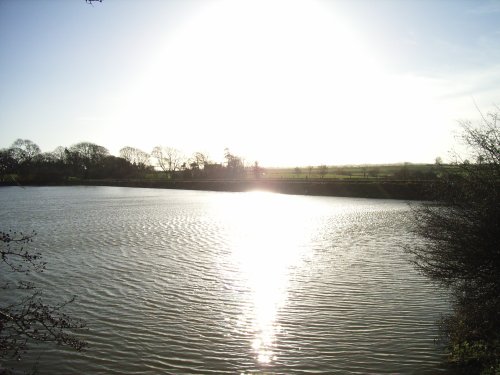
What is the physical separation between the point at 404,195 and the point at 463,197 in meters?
60.2

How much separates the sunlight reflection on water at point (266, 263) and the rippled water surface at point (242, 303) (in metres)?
0.08

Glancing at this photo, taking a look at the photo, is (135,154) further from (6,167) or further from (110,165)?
(6,167)

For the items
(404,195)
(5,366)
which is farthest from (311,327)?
→ (404,195)

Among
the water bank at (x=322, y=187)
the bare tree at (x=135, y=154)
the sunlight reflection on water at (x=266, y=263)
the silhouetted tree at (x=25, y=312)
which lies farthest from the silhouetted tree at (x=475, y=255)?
the bare tree at (x=135, y=154)

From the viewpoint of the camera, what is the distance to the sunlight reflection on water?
13023 mm

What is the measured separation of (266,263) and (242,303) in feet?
23.0

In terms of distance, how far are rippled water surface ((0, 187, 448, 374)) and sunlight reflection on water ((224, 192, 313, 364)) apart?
0.26ft

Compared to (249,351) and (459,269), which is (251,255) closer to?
(249,351)

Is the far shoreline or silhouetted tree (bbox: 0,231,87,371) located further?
the far shoreline

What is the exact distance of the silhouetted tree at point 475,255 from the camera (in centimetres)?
1029

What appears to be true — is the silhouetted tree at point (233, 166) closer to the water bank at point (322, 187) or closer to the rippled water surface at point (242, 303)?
the water bank at point (322, 187)

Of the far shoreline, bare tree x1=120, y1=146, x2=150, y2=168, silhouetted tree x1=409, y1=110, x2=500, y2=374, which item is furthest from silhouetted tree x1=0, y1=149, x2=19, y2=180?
bare tree x1=120, y1=146, x2=150, y2=168

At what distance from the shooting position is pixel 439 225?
11.9 m

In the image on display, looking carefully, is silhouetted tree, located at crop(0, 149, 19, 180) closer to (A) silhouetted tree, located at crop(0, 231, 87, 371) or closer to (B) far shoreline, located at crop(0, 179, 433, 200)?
(A) silhouetted tree, located at crop(0, 231, 87, 371)
